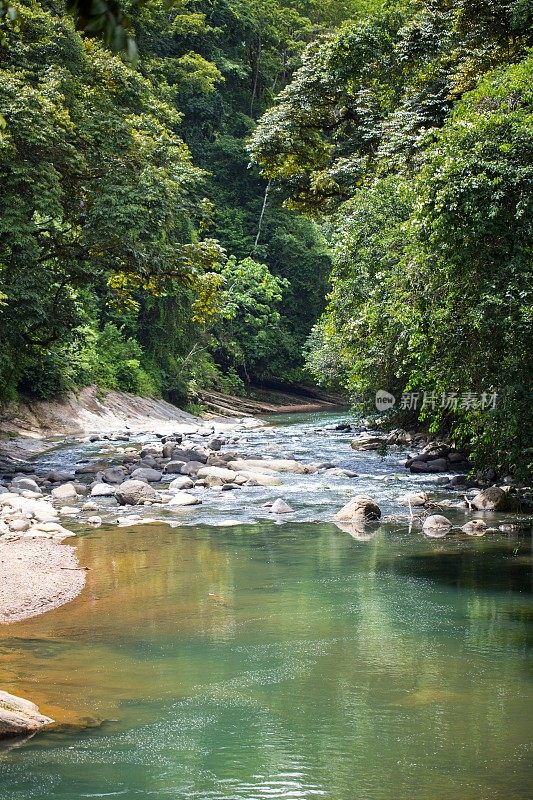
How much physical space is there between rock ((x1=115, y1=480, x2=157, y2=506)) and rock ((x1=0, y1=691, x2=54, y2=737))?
26.8ft

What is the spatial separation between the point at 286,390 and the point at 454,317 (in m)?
32.2

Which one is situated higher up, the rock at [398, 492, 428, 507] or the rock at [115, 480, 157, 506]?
the rock at [398, 492, 428, 507]

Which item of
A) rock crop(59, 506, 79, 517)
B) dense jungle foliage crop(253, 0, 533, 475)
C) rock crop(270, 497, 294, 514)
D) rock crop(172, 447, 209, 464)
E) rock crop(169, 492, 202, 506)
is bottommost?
rock crop(59, 506, 79, 517)

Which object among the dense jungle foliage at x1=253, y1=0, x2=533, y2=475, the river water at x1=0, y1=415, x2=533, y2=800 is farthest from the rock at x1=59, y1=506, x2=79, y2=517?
the dense jungle foliage at x1=253, y1=0, x2=533, y2=475

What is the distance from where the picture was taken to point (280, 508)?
12969mm

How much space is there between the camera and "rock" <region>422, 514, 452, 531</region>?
11469 mm

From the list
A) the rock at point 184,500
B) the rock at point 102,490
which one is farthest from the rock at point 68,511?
the rock at point 184,500

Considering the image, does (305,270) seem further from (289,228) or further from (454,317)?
(454,317)

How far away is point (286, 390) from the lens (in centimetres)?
4231

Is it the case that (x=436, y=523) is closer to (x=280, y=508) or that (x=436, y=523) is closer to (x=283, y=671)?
(x=280, y=508)

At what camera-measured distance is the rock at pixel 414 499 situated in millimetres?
13227

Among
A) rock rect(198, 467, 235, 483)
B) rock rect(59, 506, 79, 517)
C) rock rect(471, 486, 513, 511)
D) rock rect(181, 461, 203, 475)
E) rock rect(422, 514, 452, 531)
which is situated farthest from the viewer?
rock rect(181, 461, 203, 475)

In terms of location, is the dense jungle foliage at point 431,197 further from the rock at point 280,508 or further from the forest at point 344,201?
the rock at point 280,508

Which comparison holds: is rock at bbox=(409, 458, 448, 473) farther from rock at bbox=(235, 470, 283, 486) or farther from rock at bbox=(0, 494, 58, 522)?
rock at bbox=(0, 494, 58, 522)
